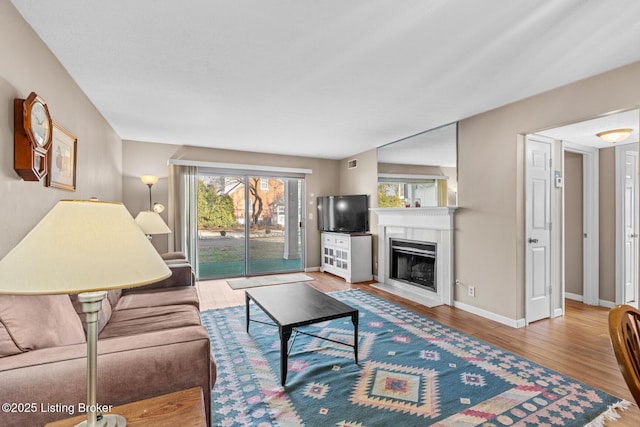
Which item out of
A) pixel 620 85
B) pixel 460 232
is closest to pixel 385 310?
pixel 460 232

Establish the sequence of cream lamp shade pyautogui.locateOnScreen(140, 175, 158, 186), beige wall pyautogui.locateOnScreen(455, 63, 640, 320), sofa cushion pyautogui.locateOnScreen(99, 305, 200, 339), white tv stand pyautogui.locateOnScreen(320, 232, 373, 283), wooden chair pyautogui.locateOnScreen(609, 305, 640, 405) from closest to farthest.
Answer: wooden chair pyautogui.locateOnScreen(609, 305, 640, 405)
sofa cushion pyautogui.locateOnScreen(99, 305, 200, 339)
beige wall pyautogui.locateOnScreen(455, 63, 640, 320)
cream lamp shade pyautogui.locateOnScreen(140, 175, 158, 186)
white tv stand pyautogui.locateOnScreen(320, 232, 373, 283)

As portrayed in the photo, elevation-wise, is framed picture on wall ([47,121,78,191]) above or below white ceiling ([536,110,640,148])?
below

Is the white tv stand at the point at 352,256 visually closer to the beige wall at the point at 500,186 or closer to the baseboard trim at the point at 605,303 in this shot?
the beige wall at the point at 500,186

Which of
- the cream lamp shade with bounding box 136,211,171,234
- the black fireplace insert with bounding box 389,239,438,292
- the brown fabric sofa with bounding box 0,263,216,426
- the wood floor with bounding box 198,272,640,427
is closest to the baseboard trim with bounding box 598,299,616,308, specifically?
the wood floor with bounding box 198,272,640,427

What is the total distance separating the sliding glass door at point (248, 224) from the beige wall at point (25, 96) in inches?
99.9

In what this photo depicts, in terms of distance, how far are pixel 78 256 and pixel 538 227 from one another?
3.99 m

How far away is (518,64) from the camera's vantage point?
235 cm

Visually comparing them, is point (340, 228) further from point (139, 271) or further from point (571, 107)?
point (139, 271)

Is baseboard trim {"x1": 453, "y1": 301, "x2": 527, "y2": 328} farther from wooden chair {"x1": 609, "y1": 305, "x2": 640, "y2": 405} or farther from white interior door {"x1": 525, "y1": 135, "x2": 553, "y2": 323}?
wooden chair {"x1": 609, "y1": 305, "x2": 640, "y2": 405}

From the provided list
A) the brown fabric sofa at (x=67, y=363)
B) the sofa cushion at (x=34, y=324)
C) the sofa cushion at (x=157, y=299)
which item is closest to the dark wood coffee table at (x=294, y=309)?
the sofa cushion at (x=157, y=299)

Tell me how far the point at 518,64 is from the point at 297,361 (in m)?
2.90

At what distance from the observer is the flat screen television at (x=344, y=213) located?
5633mm

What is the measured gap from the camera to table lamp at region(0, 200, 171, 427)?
750 mm

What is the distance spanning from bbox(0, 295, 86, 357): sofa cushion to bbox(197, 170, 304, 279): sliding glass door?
12.6ft
